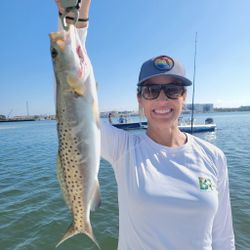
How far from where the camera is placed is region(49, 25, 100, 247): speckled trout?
1812mm

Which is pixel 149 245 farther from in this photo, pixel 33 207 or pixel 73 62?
pixel 33 207

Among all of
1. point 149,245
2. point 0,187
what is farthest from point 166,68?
point 0,187

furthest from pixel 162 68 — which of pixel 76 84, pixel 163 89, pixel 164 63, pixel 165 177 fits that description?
pixel 165 177

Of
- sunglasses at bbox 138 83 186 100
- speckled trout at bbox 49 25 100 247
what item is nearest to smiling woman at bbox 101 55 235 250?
sunglasses at bbox 138 83 186 100

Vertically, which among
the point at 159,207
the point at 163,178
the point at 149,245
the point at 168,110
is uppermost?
the point at 168,110

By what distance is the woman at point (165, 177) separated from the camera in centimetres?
198

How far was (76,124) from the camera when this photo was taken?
1878 millimetres

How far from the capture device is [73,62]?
5.95ft

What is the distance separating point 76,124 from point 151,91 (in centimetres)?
72

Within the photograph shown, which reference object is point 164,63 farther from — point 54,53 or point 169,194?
point 169,194

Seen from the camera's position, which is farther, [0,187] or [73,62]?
[0,187]

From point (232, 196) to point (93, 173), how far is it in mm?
8748

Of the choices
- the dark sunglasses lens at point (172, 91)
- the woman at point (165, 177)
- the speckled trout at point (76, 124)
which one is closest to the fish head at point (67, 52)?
the speckled trout at point (76, 124)

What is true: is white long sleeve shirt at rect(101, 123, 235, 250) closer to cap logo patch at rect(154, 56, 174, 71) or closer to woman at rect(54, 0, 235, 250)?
woman at rect(54, 0, 235, 250)
